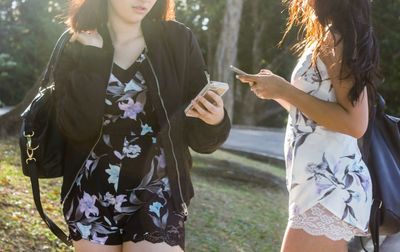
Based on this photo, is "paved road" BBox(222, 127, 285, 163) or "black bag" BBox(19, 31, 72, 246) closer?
"black bag" BBox(19, 31, 72, 246)

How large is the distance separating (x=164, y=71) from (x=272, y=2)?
23.8 m

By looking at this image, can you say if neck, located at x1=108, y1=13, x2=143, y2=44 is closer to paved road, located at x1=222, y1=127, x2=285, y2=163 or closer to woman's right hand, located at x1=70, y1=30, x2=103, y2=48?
woman's right hand, located at x1=70, y1=30, x2=103, y2=48

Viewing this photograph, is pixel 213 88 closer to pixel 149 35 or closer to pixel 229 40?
pixel 149 35

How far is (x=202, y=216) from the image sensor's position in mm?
6406

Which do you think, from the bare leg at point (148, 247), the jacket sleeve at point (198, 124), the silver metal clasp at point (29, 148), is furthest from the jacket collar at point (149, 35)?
the bare leg at point (148, 247)

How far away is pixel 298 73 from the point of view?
2.65 m

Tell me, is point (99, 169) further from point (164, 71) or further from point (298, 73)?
point (298, 73)

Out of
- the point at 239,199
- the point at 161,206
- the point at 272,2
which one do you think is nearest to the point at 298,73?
the point at 161,206

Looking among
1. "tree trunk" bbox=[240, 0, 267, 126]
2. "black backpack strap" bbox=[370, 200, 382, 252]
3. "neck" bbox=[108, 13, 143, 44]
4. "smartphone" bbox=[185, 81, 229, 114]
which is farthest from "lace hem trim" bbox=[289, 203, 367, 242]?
"tree trunk" bbox=[240, 0, 267, 126]

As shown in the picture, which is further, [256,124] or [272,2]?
[256,124]

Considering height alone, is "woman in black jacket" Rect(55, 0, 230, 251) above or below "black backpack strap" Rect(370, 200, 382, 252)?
above

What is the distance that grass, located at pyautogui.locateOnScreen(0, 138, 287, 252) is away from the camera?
15.2 feet

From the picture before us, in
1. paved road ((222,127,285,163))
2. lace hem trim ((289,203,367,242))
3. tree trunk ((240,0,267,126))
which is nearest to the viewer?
lace hem trim ((289,203,367,242))

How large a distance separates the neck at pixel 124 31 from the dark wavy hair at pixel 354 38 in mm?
701
